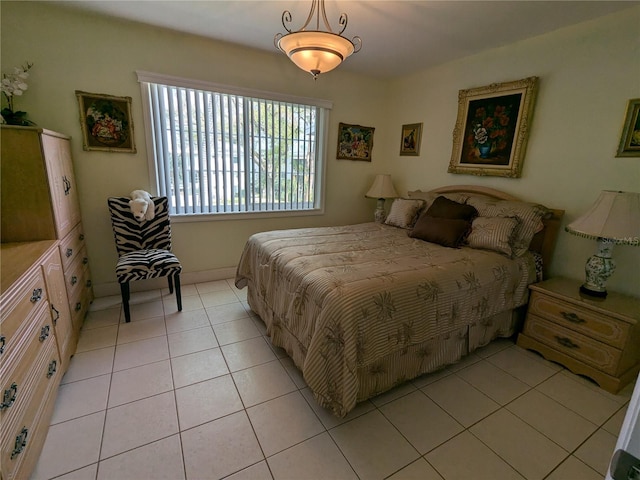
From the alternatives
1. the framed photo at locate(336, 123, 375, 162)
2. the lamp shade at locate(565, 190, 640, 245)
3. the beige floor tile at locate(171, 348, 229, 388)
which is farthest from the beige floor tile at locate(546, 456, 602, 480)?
the framed photo at locate(336, 123, 375, 162)

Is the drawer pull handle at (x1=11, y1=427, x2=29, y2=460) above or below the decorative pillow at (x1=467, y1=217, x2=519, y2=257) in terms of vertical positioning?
below

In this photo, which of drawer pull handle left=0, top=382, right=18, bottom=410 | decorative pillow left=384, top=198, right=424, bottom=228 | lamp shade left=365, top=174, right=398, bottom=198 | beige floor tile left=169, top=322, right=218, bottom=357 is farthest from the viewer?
lamp shade left=365, top=174, right=398, bottom=198

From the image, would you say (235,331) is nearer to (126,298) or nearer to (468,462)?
(126,298)

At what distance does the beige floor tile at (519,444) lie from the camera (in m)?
1.39

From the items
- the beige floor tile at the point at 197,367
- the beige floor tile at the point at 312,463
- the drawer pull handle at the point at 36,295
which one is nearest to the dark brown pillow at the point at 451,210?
the beige floor tile at the point at 312,463

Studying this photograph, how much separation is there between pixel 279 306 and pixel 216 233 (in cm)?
164

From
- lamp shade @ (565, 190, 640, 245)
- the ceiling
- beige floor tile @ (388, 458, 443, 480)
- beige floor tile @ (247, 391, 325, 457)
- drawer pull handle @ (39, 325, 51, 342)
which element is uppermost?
the ceiling

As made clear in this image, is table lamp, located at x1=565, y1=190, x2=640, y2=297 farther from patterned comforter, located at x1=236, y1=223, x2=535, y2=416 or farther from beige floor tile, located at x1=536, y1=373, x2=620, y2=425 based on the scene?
beige floor tile, located at x1=536, y1=373, x2=620, y2=425

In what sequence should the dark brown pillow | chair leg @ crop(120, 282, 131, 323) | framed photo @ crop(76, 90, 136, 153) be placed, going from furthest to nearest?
the dark brown pillow
framed photo @ crop(76, 90, 136, 153)
chair leg @ crop(120, 282, 131, 323)

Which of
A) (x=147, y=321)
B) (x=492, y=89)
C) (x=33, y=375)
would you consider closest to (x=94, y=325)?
(x=147, y=321)

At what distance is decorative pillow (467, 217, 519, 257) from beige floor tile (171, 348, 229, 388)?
7.00 ft

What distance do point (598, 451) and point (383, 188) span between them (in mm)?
2909

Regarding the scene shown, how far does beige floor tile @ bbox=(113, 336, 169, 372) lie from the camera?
1.98 meters

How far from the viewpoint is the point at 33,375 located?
1317mm
